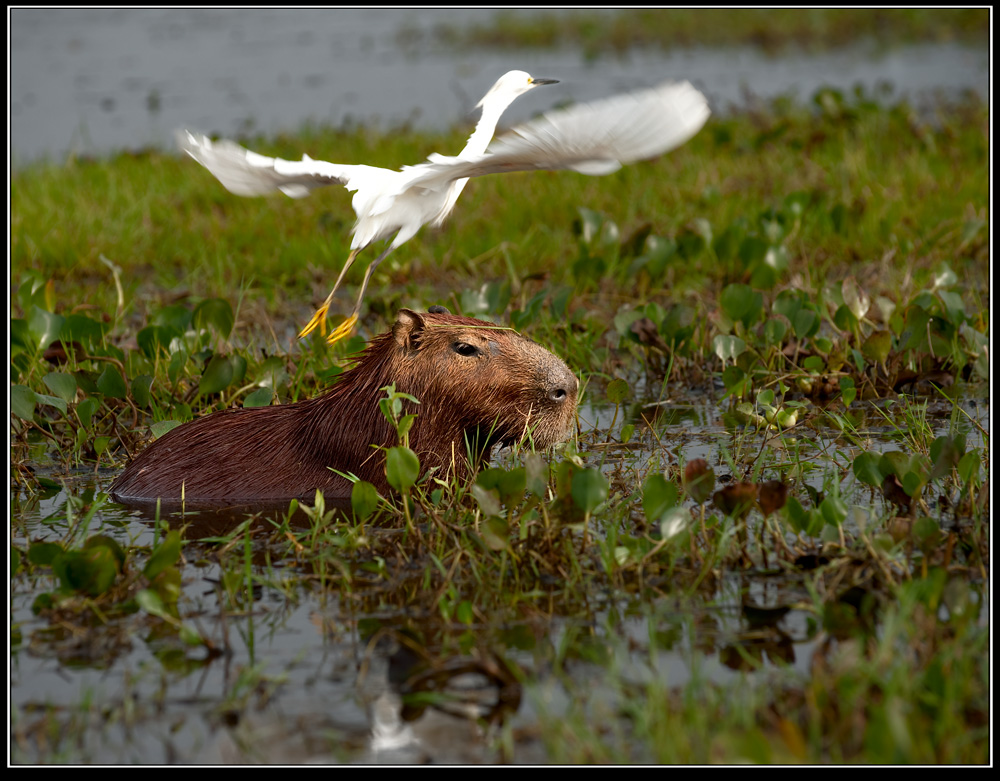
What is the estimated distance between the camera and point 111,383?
15.3ft

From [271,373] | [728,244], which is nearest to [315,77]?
[728,244]

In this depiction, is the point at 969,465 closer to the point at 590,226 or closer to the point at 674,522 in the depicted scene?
the point at 674,522

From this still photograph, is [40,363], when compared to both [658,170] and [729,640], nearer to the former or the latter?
[729,640]

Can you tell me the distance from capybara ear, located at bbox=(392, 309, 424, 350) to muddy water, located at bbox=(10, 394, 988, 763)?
0.89 meters

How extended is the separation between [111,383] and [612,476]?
202 cm

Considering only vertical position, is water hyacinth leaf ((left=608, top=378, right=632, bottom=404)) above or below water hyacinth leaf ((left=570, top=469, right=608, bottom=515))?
below

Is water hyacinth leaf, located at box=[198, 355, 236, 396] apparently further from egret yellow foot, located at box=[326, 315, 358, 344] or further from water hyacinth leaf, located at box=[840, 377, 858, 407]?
water hyacinth leaf, located at box=[840, 377, 858, 407]

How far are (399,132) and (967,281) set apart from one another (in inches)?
213

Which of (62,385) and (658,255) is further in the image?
(658,255)

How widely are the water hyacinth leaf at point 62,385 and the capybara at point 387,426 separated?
0.63 meters

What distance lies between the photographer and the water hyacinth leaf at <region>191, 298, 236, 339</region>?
5.14 meters

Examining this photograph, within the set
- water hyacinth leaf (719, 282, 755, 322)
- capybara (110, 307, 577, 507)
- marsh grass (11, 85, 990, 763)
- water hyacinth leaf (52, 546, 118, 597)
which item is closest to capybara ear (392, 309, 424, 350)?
capybara (110, 307, 577, 507)

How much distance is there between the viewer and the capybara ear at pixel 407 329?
153 inches

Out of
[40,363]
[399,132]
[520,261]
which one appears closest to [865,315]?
[520,261]
